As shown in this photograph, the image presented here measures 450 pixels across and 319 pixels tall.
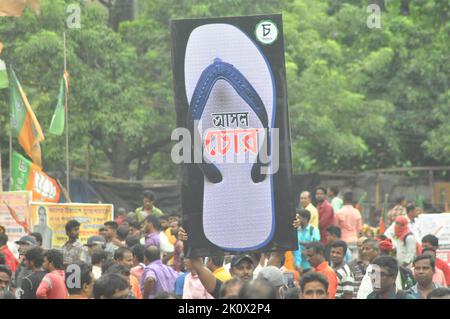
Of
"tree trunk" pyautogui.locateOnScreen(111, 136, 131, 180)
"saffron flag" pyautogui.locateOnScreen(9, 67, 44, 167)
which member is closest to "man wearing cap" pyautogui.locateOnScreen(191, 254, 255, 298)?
"saffron flag" pyautogui.locateOnScreen(9, 67, 44, 167)

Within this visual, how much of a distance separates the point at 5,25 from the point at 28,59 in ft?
3.06

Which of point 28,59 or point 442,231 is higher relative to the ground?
point 28,59

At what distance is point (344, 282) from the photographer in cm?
946

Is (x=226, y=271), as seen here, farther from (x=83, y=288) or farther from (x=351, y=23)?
(x=351, y=23)

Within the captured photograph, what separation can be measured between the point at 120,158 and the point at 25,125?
27.0 ft

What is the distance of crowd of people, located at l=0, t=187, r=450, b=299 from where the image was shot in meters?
7.25

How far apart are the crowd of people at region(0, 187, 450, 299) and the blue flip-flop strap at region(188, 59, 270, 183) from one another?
29.0 inches

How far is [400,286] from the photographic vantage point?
9.23m

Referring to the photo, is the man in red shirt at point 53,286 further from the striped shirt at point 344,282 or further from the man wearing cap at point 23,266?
the striped shirt at point 344,282

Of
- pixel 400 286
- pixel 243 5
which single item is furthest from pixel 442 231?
pixel 243 5

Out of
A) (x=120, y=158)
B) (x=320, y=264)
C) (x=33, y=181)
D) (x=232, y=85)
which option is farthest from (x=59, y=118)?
(x=232, y=85)

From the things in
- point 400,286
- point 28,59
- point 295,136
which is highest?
point 28,59

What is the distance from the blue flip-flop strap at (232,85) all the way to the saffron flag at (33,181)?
8.28 metres

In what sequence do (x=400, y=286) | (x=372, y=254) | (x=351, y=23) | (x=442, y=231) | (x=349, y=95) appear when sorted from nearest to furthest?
(x=400, y=286)
(x=372, y=254)
(x=442, y=231)
(x=349, y=95)
(x=351, y=23)
